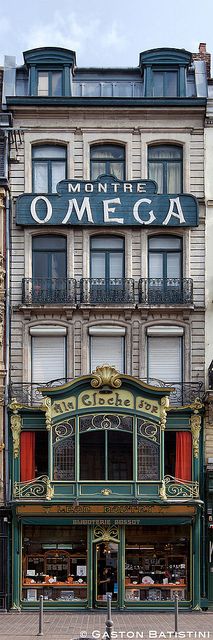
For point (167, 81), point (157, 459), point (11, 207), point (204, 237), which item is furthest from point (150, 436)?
point (167, 81)

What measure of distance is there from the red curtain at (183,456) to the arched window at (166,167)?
8.81 m

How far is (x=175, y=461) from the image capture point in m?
32.1

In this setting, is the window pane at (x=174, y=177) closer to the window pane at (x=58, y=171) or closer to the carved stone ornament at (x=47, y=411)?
the window pane at (x=58, y=171)

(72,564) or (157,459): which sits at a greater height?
(157,459)

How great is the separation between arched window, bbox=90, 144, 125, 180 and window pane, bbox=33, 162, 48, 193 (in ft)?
5.48

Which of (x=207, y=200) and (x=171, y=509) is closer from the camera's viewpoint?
(x=171, y=509)

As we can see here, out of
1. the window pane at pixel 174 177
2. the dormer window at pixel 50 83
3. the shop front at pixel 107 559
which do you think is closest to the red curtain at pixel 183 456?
the shop front at pixel 107 559

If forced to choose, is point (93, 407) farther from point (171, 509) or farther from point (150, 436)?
point (171, 509)

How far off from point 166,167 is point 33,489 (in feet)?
40.6

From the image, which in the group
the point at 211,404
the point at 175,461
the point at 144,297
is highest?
the point at 144,297

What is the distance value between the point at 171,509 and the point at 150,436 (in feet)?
8.18

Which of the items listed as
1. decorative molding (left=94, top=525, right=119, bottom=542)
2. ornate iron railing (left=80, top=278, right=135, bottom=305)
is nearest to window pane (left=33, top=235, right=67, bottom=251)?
ornate iron railing (left=80, top=278, right=135, bottom=305)

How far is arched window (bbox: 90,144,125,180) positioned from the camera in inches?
1331

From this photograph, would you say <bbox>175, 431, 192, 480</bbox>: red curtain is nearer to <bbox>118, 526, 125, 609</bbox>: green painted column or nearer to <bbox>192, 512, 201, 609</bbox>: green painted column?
<bbox>192, 512, 201, 609</bbox>: green painted column
